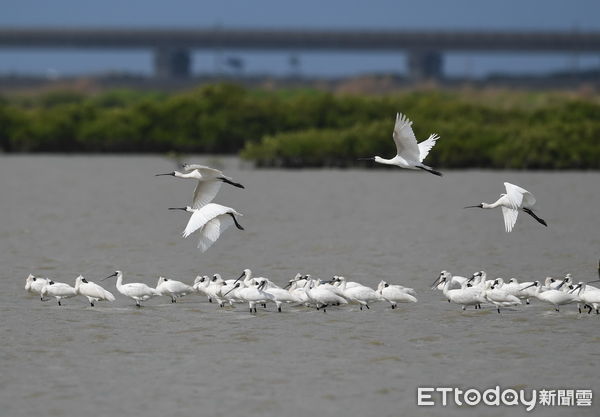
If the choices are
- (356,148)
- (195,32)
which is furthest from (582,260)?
(195,32)

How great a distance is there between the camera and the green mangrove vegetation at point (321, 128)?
169 feet

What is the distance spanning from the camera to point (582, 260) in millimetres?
24906

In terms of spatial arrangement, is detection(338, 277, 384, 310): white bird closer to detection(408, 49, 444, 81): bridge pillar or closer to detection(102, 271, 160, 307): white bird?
detection(102, 271, 160, 307): white bird

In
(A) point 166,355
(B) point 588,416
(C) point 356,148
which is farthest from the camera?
(C) point 356,148

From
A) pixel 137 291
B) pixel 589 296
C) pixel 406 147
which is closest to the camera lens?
pixel 589 296

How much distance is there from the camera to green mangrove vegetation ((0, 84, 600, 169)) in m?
51.6

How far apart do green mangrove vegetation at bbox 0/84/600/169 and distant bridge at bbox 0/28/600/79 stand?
48.4m

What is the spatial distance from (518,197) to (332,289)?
109 inches

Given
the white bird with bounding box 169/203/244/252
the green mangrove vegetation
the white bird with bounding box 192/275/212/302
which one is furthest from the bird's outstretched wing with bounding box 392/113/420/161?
the green mangrove vegetation

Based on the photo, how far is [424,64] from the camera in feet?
407

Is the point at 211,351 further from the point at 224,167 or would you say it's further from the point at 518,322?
the point at 224,167

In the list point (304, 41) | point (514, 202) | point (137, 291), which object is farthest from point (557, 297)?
point (304, 41)

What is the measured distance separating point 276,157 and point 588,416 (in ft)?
135

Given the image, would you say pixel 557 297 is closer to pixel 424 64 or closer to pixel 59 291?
pixel 59 291
